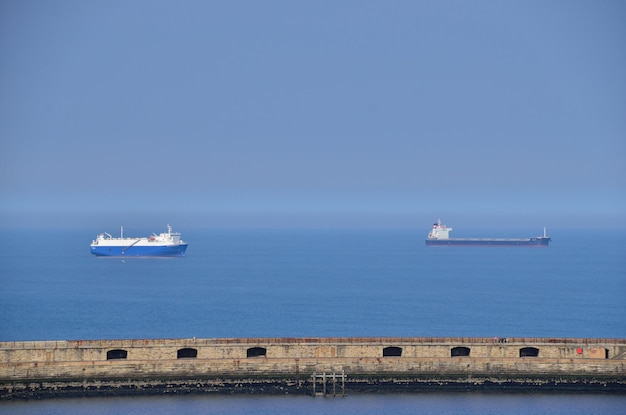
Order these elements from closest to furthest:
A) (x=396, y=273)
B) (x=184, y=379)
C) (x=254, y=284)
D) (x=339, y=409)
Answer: (x=339, y=409) → (x=184, y=379) → (x=254, y=284) → (x=396, y=273)

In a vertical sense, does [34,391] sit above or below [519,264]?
below

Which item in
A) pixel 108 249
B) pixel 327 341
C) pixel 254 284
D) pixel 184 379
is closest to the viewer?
pixel 184 379

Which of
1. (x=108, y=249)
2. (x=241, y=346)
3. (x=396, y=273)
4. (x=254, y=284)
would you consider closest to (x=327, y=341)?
(x=241, y=346)

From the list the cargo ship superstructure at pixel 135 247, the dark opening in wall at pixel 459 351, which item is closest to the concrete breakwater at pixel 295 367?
the dark opening in wall at pixel 459 351

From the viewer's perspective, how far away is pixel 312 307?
301 ft

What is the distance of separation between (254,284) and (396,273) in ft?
90.0

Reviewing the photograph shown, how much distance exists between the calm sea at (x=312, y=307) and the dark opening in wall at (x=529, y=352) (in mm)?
4423

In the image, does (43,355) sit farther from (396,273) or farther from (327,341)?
(396,273)

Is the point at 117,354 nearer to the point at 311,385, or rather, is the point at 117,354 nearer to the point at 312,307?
the point at 311,385

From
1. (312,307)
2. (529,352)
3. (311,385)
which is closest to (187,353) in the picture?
(311,385)

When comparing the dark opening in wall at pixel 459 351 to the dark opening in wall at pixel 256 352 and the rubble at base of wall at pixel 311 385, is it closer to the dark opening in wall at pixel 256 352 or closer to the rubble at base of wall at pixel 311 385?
the rubble at base of wall at pixel 311 385

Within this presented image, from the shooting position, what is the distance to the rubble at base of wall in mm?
48656

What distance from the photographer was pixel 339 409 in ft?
152

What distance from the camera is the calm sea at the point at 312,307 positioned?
156ft
